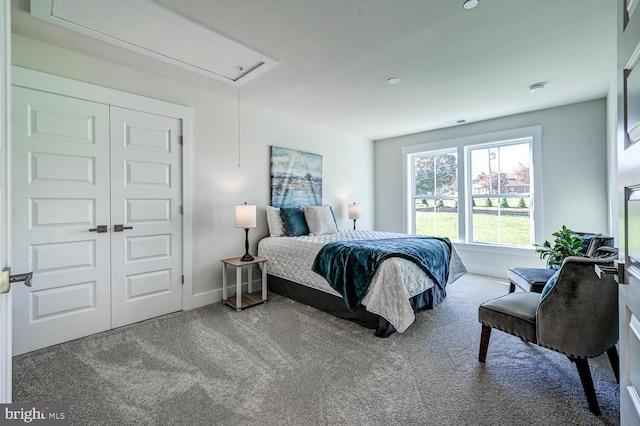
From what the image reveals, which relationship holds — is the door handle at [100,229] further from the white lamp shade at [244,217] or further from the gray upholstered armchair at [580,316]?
the gray upholstered armchair at [580,316]

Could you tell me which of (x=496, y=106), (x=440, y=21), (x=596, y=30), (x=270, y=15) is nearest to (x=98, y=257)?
(x=270, y=15)

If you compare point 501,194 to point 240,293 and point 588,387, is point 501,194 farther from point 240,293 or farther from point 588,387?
point 240,293

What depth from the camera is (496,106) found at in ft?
12.4

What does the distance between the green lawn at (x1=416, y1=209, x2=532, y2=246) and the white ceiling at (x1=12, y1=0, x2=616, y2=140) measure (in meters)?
1.70

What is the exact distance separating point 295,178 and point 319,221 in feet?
2.66

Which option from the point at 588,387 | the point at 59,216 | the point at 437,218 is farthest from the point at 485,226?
the point at 59,216

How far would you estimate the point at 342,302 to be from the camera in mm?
2818

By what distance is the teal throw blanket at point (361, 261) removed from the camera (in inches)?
101

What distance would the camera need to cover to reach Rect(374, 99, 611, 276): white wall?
139 inches

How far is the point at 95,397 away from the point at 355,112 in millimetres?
3955

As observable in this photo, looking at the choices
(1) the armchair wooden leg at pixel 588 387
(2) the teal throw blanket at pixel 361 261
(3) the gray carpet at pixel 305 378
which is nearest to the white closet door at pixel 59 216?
(3) the gray carpet at pixel 305 378

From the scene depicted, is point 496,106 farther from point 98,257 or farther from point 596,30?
point 98,257

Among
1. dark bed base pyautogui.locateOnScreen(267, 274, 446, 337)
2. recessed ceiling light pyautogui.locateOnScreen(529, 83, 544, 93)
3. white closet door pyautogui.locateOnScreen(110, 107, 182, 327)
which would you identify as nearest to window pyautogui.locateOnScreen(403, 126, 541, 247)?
recessed ceiling light pyautogui.locateOnScreen(529, 83, 544, 93)

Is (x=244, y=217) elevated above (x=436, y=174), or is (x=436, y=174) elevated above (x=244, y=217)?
(x=436, y=174)
